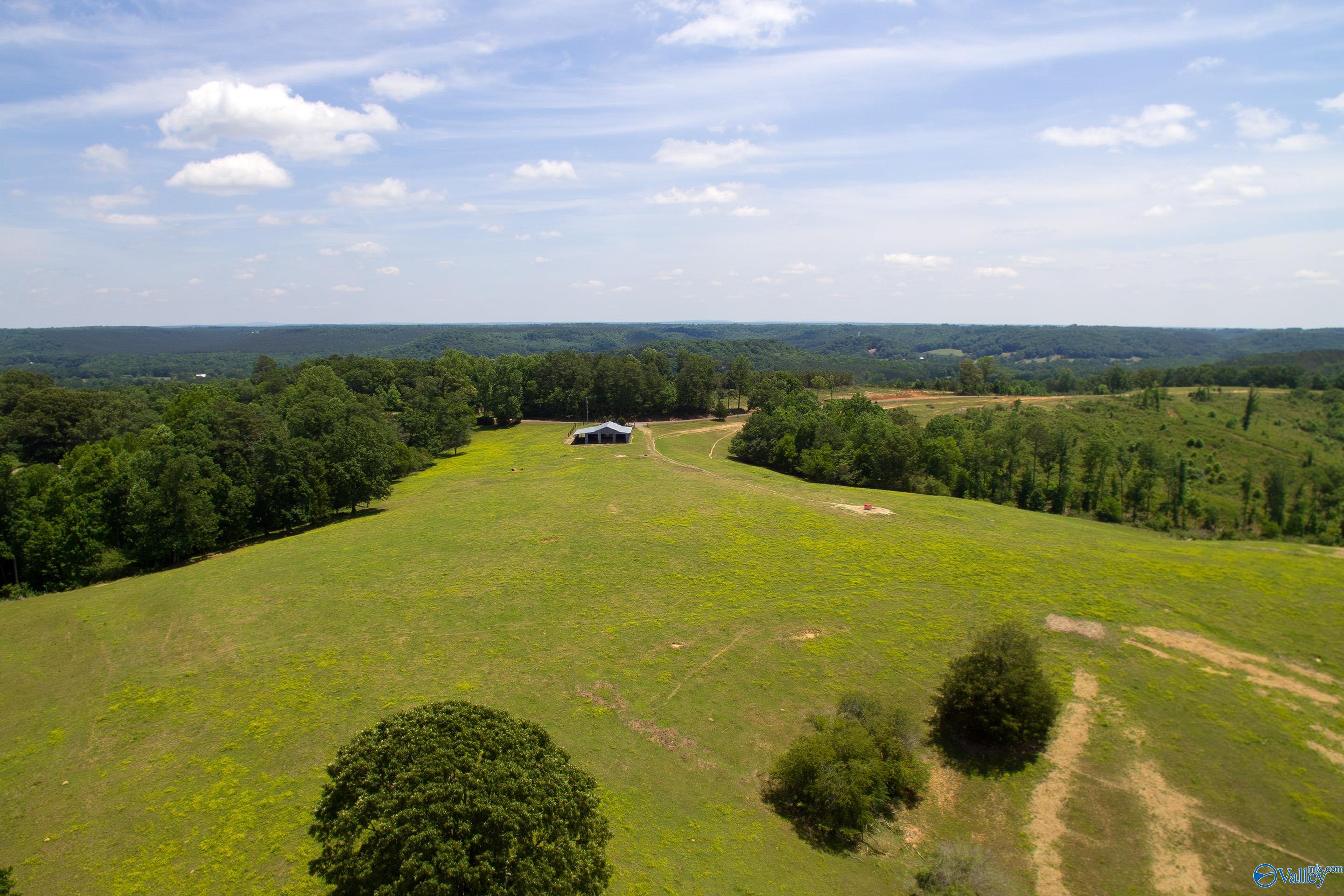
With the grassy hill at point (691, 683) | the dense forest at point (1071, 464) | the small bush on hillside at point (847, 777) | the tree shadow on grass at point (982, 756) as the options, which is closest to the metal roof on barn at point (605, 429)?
the dense forest at point (1071, 464)

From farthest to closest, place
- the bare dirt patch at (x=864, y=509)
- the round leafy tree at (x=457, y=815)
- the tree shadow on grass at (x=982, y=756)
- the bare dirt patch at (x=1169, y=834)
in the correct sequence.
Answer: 1. the bare dirt patch at (x=864, y=509)
2. the tree shadow on grass at (x=982, y=756)
3. the bare dirt patch at (x=1169, y=834)
4. the round leafy tree at (x=457, y=815)

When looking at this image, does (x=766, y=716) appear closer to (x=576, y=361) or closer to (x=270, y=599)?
(x=270, y=599)

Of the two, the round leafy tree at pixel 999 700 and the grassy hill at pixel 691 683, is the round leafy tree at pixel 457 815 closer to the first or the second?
the grassy hill at pixel 691 683

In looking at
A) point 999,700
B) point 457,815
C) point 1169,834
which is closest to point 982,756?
point 999,700

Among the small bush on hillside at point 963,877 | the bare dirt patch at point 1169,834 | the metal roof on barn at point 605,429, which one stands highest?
the metal roof on barn at point 605,429

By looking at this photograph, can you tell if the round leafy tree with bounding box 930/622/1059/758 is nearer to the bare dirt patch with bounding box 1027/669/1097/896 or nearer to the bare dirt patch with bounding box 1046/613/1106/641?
the bare dirt patch with bounding box 1027/669/1097/896

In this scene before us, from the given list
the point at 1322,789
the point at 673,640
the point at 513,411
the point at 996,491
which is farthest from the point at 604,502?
the point at 513,411

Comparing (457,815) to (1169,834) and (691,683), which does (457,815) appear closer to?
(691,683)
